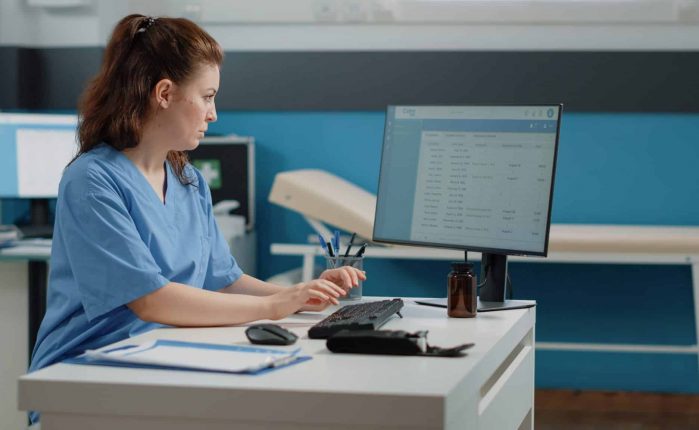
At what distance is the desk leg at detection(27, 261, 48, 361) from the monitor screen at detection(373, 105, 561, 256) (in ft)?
4.91

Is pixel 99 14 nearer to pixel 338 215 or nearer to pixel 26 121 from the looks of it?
pixel 26 121

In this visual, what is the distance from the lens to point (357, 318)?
1.68m

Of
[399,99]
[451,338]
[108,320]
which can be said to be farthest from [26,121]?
[451,338]

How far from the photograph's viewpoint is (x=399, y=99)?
4.14 metres

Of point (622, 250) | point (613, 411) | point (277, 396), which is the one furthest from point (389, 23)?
point (277, 396)

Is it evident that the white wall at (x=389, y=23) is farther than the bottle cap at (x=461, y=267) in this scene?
Yes

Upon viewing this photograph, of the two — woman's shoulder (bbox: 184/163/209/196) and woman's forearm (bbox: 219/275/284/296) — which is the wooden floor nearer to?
woman's forearm (bbox: 219/275/284/296)

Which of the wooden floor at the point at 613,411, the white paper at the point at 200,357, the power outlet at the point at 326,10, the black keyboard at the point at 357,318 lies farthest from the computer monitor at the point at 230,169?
the white paper at the point at 200,357

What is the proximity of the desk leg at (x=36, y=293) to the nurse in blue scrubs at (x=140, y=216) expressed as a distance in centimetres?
144

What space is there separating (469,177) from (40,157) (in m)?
2.17

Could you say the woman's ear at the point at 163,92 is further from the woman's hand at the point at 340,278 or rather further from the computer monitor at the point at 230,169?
the computer monitor at the point at 230,169

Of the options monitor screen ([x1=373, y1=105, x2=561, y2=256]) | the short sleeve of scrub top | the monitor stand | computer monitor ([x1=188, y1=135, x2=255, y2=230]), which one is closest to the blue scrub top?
the short sleeve of scrub top

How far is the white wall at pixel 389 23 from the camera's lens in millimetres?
3965

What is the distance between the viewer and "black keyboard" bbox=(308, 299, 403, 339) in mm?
1590
